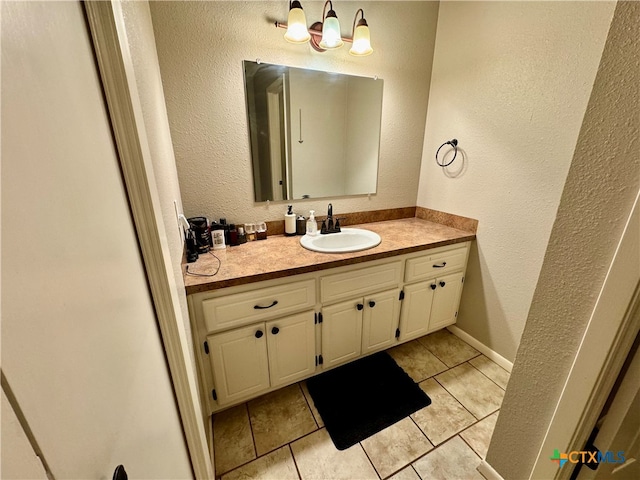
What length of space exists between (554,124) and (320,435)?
1957 mm

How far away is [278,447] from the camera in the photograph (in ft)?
4.18

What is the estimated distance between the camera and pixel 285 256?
137 cm

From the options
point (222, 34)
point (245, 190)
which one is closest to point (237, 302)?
point (245, 190)

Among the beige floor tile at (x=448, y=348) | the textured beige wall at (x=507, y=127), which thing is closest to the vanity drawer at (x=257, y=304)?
the beige floor tile at (x=448, y=348)

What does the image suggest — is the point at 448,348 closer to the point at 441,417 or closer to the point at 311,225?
the point at 441,417

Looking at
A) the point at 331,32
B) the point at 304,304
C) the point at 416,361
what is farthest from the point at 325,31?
the point at 416,361

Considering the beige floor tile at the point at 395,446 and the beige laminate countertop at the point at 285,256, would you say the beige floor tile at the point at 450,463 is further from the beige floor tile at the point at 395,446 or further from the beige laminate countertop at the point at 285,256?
the beige laminate countertop at the point at 285,256

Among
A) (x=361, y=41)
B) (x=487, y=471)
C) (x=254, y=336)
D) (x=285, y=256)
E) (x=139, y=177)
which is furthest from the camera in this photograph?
(x=361, y=41)

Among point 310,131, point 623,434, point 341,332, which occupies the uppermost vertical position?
point 310,131

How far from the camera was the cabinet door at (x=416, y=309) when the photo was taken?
165 cm

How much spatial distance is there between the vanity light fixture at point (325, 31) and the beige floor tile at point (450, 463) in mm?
2155

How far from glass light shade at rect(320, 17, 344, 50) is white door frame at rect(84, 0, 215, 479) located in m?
1.12

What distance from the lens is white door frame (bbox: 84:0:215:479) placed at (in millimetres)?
524

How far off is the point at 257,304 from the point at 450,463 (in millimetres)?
1163
